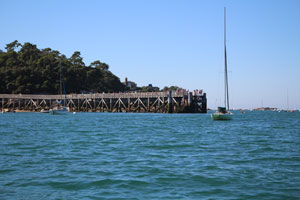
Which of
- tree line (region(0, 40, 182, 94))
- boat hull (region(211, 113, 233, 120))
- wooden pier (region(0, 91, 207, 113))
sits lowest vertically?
boat hull (region(211, 113, 233, 120))

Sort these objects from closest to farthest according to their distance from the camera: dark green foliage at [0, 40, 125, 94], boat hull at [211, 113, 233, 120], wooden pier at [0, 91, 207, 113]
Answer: boat hull at [211, 113, 233, 120], wooden pier at [0, 91, 207, 113], dark green foliage at [0, 40, 125, 94]

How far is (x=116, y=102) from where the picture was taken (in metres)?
83.9

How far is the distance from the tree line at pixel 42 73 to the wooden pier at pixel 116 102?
26.3 ft

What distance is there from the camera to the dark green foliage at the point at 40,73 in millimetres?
102562

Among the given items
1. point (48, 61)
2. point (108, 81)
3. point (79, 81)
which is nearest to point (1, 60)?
point (48, 61)

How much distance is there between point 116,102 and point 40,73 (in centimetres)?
3510

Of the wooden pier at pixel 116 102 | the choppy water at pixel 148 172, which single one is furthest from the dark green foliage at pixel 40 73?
the choppy water at pixel 148 172

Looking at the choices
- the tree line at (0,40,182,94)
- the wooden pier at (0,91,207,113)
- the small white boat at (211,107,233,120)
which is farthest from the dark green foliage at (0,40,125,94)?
the small white boat at (211,107,233,120)

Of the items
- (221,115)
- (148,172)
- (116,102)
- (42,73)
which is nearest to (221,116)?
(221,115)

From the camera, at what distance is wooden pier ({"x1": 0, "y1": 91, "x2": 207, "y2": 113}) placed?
237 ft

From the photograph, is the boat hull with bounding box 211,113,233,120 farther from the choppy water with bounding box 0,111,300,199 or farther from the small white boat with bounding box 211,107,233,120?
the choppy water with bounding box 0,111,300,199

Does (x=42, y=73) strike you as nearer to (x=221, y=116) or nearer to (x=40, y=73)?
(x=40, y=73)

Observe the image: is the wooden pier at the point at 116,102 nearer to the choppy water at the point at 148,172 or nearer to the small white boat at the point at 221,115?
the small white boat at the point at 221,115

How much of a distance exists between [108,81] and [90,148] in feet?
396
